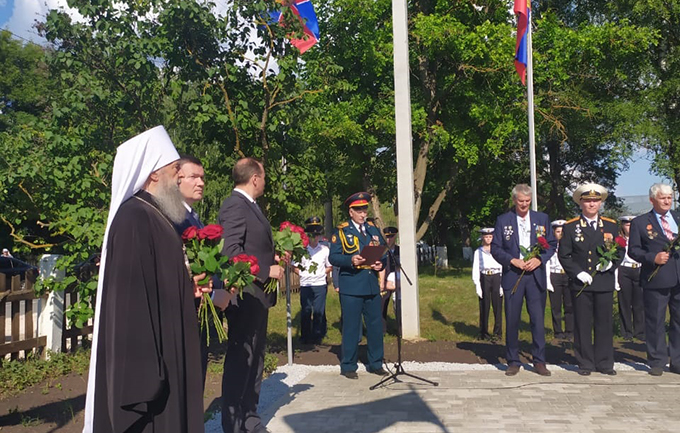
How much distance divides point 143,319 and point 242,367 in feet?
8.19

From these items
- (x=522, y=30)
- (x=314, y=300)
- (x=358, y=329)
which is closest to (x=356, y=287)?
(x=358, y=329)

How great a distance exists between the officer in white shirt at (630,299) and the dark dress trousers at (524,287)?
12.5 ft

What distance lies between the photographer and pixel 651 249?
810cm

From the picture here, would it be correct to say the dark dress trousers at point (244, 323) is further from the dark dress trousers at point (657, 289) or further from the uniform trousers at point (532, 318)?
the dark dress trousers at point (657, 289)

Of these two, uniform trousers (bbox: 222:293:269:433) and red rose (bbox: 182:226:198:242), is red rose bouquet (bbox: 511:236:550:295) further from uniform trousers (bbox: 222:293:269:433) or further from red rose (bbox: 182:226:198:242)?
red rose (bbox: 182:226:198:242)

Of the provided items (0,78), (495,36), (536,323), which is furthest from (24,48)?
(536,323)

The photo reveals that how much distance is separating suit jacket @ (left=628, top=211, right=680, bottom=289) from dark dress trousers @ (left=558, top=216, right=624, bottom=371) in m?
0.32

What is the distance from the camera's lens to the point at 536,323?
800 centimetres

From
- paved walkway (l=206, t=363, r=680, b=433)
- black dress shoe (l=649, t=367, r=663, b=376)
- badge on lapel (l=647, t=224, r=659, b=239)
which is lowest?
paved walkway (l=206, t=363, r=680, b=433)

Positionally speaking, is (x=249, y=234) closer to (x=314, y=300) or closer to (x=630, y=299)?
(x=314, y=300)

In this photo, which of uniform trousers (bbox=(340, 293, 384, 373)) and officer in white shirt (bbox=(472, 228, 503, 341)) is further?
officer in white shirt (bbox=(472, 228, 503, 341))

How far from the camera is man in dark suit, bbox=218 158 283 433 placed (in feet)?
17.4

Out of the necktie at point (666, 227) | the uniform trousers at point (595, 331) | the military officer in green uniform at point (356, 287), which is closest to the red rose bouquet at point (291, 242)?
the military officer in green uniform at point (356, 287)

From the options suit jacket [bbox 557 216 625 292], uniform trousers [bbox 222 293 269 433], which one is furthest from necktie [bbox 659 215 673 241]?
uniform trousers [bbox 222 293 269 433]
